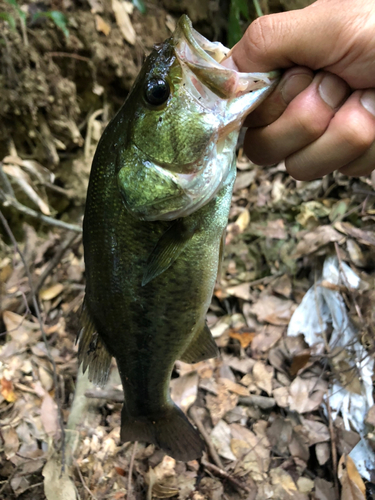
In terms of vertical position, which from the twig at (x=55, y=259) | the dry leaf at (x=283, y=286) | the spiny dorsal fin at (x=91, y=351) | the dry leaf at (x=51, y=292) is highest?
the spiny dorsal fin at (x=91, y=351)

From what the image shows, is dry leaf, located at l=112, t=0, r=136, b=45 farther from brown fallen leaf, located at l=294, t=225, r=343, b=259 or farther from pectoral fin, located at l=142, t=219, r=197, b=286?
pectoral fin, located at l=142, t=219, r=197, b=286

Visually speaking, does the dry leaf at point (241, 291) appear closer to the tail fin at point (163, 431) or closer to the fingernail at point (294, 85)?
the tail fin at point (163, 431)

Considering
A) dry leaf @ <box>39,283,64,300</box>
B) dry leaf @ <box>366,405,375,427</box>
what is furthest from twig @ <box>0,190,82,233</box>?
dry leaf @ <box>366,405,375,427</box>

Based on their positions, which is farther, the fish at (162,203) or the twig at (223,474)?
the twig at (223,474)

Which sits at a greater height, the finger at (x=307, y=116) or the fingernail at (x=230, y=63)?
the fingernail at (x=230, y=63)

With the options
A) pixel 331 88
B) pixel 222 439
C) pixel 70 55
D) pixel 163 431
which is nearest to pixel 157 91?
pixel 331 88

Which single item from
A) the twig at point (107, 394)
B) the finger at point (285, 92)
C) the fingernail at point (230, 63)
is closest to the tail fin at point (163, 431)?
the twig at point (107, 394)

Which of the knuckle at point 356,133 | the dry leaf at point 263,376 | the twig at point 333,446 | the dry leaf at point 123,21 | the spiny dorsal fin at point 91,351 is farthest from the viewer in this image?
the dry leaf at point 123,21
